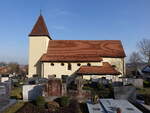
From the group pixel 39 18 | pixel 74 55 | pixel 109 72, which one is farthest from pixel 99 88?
pixel 39 18

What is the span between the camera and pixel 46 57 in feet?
125

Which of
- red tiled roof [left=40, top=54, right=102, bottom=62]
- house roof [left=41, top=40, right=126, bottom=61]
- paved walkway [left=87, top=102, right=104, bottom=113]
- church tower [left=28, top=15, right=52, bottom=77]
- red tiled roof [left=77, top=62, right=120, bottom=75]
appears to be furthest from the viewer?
church tower [left=28, top=15, right=52, bottom=77]

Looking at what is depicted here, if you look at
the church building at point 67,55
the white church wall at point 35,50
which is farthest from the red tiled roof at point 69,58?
the white church wall at point 35,50

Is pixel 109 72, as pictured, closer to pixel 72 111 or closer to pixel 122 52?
pixel 122 52

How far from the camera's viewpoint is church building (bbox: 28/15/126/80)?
37656 mm

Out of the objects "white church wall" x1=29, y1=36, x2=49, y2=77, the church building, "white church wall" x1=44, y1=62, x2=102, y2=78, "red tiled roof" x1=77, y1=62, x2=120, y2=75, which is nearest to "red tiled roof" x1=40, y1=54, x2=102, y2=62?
the church building

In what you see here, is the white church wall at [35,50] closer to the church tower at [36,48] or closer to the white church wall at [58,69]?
the church tower at [36,48]

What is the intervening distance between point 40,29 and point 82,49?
29.5ft

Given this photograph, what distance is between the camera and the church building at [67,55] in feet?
124

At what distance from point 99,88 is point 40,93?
6.80m

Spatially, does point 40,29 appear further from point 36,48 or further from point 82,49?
point 82,49

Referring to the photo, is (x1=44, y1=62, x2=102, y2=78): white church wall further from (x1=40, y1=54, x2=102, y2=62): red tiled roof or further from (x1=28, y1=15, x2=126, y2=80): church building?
(x1=40, y1=54, x2=102, y2=62): red tiled roof

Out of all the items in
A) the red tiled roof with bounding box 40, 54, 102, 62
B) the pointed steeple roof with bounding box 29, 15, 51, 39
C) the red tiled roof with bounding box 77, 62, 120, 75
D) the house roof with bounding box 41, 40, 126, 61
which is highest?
the pointed steeple roof with bounding box 29, 15, 51, 39

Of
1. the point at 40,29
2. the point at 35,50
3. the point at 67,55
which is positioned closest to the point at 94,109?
the point at 67,55
